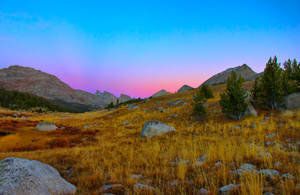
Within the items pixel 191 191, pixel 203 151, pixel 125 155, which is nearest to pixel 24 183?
pixel 191 191

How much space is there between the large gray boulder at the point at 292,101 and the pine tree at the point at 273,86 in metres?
0.54

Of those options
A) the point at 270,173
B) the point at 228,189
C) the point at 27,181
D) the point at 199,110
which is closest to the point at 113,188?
the point at 27,181

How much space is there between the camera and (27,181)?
10.5ft

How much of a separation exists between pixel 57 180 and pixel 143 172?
2536 millimetres

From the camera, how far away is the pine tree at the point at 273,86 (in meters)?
15.3

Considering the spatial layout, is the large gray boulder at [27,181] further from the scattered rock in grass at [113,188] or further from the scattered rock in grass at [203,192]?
Answer: the scattered rock in grass at [203,192]

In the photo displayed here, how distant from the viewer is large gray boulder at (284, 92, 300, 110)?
47.6 feet

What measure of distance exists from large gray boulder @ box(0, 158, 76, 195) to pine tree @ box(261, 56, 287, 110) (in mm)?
19507

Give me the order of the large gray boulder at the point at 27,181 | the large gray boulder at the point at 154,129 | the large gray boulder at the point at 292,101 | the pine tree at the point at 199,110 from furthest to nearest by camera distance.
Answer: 1. the pine tree at the point at 199,110
2. the large gray boulder at the point at 292,101
3. the large gray boulder at the point at 154,129
4. the large gray boulder at the point at 27,181

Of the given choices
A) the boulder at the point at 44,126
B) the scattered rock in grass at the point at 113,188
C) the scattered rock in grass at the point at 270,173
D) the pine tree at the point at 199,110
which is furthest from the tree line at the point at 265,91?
→ the boulder at the point at 44,126

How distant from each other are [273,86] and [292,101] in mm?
2319

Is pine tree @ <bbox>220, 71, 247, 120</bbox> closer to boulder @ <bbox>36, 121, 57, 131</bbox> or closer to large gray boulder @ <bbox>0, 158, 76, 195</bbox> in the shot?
large gray boulder @ <bbox>0, 158, 76, 195</bbox>

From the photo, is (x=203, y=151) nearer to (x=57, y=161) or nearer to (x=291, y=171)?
(x=291, y=171)

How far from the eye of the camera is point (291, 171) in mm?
3680
